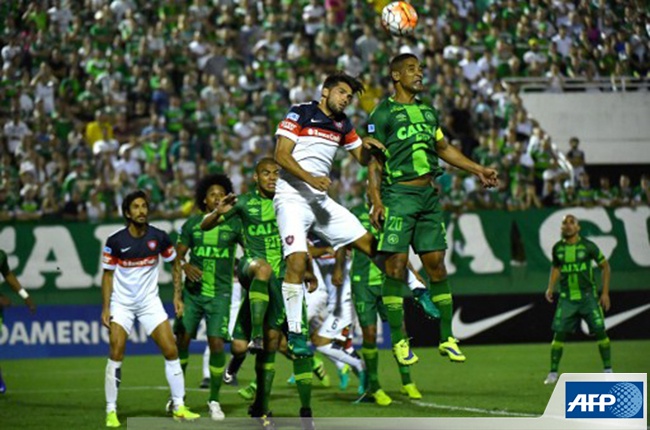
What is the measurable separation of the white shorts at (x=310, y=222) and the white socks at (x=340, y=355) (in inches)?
167

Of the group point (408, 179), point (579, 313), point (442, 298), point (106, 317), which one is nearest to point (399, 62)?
point (408, 179)

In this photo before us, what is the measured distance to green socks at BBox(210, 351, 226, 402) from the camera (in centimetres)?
1331

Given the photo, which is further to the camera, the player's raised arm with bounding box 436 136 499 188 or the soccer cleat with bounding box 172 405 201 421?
the soccer cleat with bounding box 172 405 201 421

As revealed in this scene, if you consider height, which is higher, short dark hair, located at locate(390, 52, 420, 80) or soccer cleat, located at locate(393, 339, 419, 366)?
short dark hair, located at locate(390, 52, 420, 80)

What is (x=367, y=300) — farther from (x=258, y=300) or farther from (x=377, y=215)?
(x=377, y=215)

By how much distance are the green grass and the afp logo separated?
2421 millimetres

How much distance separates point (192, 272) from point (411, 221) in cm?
373

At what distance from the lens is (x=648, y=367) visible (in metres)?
18.4

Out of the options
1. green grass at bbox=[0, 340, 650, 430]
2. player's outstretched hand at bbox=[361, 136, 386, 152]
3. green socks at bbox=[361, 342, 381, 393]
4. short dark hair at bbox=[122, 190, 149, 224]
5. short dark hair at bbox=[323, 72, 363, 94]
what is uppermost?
short dark hair at bbox=[323, 72, 363, 94]

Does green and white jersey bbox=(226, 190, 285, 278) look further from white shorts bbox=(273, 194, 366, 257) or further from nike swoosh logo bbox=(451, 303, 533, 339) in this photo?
nike swoosh logo bbox=(451, 303, 533, 339)

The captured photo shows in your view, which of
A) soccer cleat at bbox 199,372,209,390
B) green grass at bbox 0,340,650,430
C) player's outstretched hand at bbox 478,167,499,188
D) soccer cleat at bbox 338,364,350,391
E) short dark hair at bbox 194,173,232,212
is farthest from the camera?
soccer cleat at bbox 199,372,209,390

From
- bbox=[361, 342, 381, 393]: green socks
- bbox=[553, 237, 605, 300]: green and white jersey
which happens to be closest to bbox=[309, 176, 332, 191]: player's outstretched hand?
bbox=[361, 342, 381, 393]: green socks

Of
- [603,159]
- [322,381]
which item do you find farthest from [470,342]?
[322,381]

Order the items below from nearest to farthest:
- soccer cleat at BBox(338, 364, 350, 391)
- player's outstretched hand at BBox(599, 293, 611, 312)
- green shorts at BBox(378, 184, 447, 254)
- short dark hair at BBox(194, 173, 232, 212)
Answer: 1. green shorts at BBox(378, 184, 447, 254)
2. short dark hair at BBox(194, 173, 232, 212)
3. soccer cleat at BBox(338, 364, 350, 391)
4. player's outstretched hand at BBox(599, 293, 611, 312)
